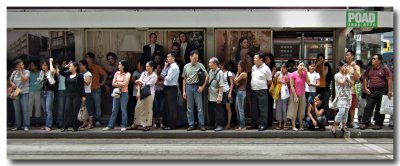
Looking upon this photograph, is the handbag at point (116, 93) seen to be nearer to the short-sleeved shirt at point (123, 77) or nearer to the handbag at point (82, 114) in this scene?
the short-sleeved shirt at point (123, 77)

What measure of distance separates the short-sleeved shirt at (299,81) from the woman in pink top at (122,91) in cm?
335

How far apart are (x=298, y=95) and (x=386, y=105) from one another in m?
1.83

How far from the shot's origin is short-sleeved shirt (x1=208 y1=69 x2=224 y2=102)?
1055 centimetres

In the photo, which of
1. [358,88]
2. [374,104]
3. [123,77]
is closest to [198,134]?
[123,77]

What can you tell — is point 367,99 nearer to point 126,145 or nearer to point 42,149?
point 126,145

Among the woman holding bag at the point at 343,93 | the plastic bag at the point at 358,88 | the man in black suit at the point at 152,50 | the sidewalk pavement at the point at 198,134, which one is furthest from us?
the man in black suit at the point at 152,50

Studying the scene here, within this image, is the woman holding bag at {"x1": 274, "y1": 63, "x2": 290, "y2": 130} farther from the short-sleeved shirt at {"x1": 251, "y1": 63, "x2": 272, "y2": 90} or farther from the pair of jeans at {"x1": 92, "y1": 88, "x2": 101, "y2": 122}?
the pair of jeans at {"x1": 92, "y1": 88, "x2": 101, "y2": 122}

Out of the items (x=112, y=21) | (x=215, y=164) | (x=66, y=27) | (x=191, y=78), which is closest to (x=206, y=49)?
(x=191, y=78)

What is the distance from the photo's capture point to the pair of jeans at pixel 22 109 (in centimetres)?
1071

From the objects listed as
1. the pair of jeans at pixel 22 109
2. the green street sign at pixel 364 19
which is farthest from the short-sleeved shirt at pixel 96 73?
the green street sign at pixel 364 19

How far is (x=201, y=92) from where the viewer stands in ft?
34.8

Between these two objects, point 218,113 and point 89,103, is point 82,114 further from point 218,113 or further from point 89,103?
point 218,113

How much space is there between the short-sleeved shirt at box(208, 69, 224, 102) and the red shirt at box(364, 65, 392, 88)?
3128 mm

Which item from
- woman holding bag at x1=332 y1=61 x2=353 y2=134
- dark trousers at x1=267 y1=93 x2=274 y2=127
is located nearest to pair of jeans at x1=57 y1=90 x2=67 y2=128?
dark trousers at x1=267 y1=93 x2=274 y2=127
